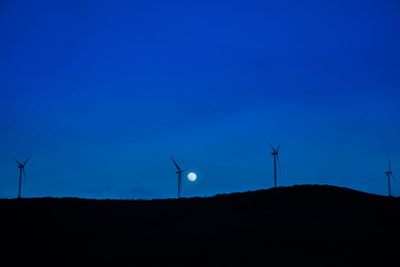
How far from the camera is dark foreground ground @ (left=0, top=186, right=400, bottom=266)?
34750 mm

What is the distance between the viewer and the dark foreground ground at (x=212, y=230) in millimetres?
34750

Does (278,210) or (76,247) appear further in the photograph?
(278,210)

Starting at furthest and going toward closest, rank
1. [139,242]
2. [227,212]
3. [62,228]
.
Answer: [227,212] < [62,228] < [139,242]

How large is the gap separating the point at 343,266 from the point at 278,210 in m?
17.9

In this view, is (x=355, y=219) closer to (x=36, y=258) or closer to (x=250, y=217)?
(x=250, y=217)

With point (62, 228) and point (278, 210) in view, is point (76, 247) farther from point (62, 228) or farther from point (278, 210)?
point (278, 210)

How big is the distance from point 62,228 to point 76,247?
21.9 feet

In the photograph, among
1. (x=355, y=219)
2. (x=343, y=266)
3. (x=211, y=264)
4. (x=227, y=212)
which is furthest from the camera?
(x=227, y=212)

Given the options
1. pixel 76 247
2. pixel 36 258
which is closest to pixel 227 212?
pixel 76 247

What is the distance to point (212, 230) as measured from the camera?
139 feet

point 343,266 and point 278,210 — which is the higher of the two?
point 278,210

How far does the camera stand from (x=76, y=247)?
4112 centimetres

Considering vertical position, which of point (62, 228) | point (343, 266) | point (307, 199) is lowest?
point (343, 266)

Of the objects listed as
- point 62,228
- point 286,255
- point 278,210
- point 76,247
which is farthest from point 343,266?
point 62,228
